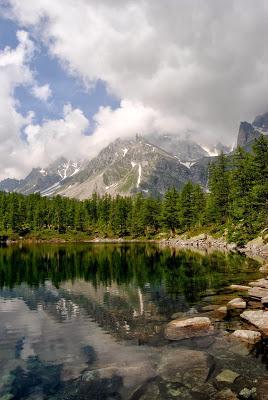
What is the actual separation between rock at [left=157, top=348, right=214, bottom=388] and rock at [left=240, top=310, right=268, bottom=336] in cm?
593

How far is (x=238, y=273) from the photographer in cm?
5019

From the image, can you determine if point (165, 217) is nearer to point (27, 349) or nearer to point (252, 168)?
point (252, 168)


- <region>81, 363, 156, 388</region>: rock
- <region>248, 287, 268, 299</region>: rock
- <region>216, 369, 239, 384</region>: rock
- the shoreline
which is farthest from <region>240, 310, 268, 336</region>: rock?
the shoreline

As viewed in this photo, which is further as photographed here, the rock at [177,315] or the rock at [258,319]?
the rock at [177,315]

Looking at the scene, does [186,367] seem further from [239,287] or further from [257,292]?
[239,287]

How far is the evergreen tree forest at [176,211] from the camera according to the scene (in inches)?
3199

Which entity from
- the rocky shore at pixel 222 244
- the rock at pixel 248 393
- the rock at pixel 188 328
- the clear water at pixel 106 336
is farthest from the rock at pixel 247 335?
the rocky shore at pixel 222 244

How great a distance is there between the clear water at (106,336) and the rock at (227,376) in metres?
0.32

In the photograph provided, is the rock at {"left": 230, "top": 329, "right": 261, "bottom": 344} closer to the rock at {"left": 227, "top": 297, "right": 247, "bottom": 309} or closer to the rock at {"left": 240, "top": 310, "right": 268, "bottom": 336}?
the rock at {"left": 240, "top": 310, "right": 268, "bottom": 336}

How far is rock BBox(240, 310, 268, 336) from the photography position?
81.4 feet

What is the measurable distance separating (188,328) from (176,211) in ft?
396

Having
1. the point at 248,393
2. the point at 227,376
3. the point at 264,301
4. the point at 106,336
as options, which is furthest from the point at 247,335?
the point at 106,336

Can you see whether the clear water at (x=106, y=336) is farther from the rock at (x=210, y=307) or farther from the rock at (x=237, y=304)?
the rock at (x=237, y=304)

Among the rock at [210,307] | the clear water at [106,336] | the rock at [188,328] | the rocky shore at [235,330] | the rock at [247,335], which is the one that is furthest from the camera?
the rock at [210,307]
